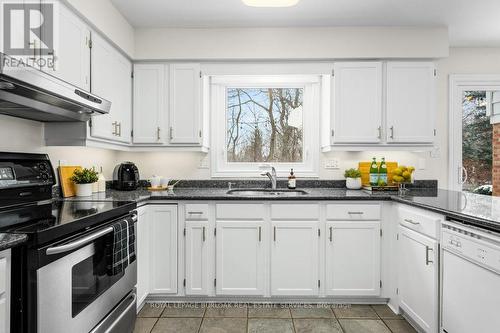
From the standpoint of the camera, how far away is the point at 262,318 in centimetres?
239

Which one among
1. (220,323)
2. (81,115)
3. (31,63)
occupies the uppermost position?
(31,63)

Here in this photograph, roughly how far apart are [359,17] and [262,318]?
2.62 metres

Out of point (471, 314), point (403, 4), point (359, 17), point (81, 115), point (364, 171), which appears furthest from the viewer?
point (364, 171)

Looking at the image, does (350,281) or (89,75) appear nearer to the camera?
(89,75)

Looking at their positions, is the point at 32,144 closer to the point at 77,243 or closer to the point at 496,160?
the point at 77,243

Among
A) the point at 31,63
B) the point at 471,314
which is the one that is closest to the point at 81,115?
the point at 31,63

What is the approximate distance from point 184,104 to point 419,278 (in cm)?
235

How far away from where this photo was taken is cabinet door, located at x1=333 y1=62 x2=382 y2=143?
2.89m

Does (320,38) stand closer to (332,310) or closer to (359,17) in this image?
(359,17)

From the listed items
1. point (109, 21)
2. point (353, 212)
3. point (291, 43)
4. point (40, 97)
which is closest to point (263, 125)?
point (291, 43)

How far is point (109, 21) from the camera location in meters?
2.46

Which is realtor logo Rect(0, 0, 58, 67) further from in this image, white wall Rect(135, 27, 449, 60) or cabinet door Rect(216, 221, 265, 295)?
cabinet door Rect(216, 221, 265, 295)

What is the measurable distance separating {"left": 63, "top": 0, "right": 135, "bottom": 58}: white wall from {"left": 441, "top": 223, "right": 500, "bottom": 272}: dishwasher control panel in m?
2.66

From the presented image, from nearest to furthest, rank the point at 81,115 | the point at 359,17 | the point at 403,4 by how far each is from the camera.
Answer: the point at 81,115 → the point at 403,4 → the point at 359,17
